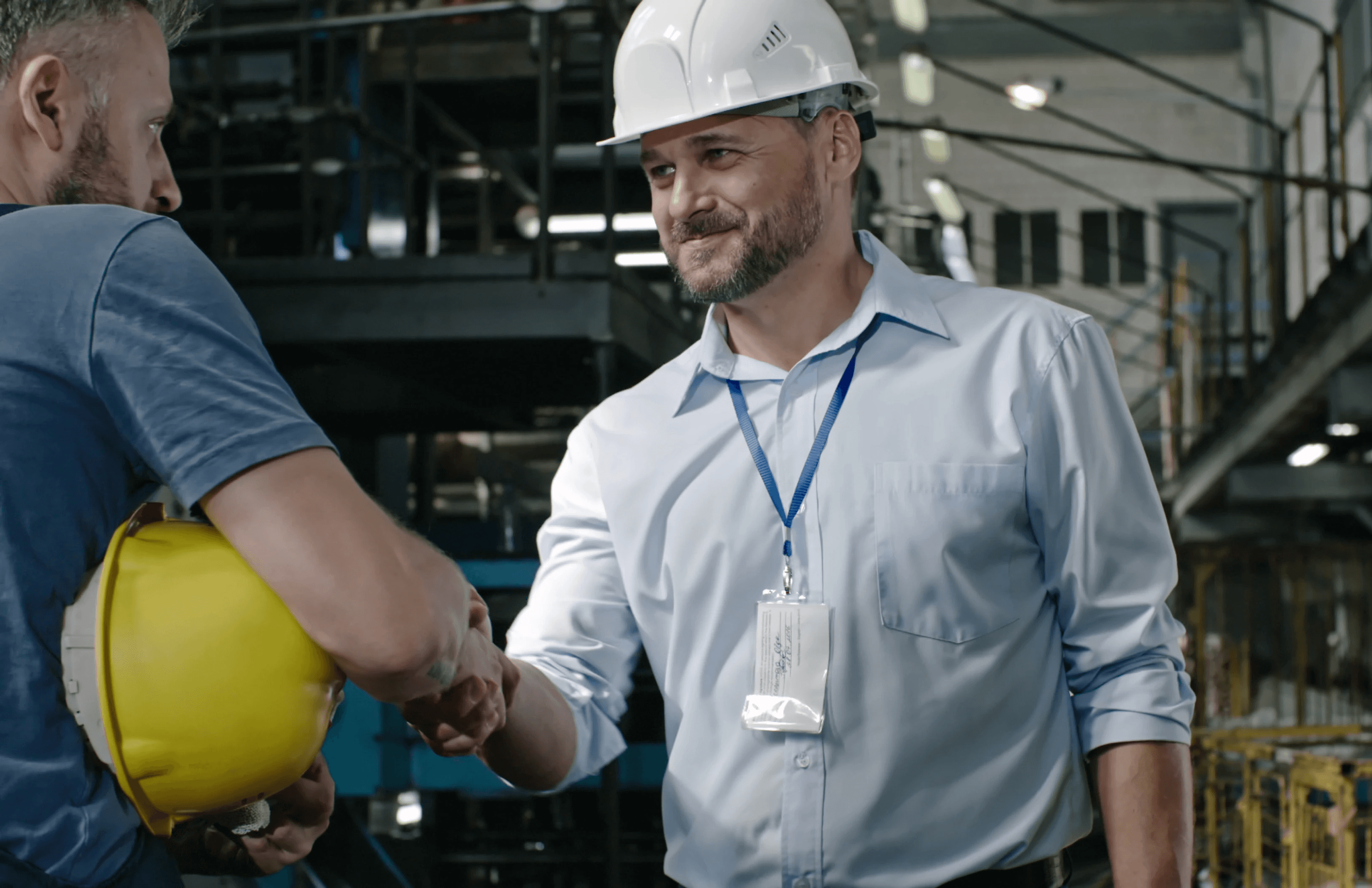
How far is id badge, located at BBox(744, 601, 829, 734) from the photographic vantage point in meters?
1.63

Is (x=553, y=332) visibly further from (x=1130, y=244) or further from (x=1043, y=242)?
(x=1130, y=244)

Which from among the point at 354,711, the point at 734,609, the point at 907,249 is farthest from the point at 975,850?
the point at 907,249

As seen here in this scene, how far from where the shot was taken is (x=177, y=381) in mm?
1035

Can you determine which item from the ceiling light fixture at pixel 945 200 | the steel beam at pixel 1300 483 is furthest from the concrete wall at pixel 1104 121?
the steel beam at pixel 1300 483

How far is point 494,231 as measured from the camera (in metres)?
9.16

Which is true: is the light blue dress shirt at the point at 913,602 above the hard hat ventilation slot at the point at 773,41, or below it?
below

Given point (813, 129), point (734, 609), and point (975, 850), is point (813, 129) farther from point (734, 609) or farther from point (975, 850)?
point (975, 850)

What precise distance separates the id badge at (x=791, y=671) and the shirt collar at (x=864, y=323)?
1.28 ft

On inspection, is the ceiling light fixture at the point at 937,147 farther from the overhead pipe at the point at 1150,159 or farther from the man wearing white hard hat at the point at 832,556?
the man wearing white hard hat at the point at 832,556

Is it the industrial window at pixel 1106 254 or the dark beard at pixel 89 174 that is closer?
the dark beard at pixel 89 174

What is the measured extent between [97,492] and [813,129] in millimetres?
1226

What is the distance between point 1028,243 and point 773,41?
17.7 meters

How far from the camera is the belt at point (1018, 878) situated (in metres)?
1.60

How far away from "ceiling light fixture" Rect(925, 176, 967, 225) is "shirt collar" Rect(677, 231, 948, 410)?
11.5 metres
